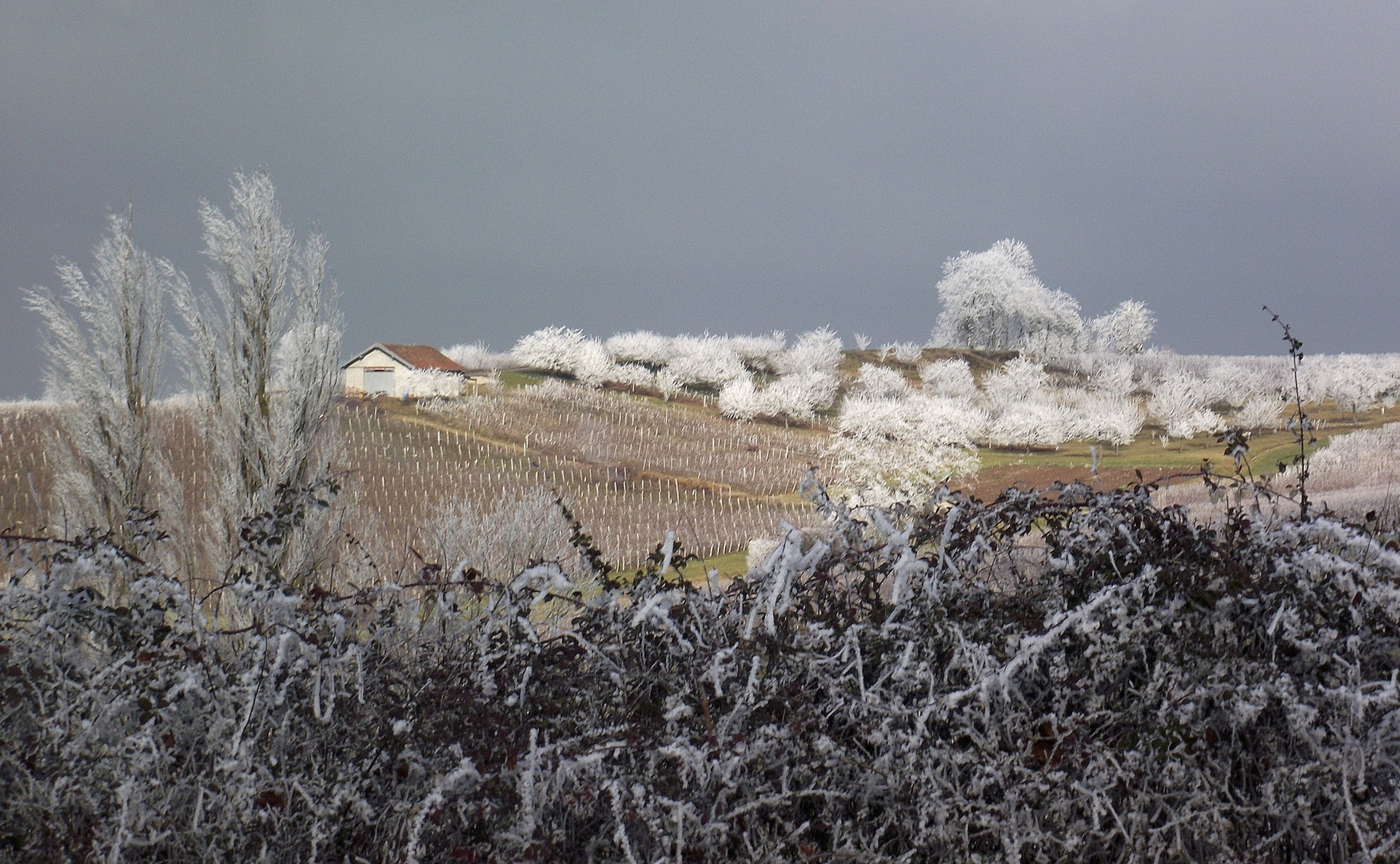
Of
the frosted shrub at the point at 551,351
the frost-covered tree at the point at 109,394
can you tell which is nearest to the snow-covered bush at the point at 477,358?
the frosted shrub at the point at 551,351

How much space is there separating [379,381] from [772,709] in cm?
1624

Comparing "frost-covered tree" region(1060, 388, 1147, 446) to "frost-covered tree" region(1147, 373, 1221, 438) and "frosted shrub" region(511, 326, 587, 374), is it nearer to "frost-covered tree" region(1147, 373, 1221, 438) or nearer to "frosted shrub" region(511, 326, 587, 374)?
"frost-covered tree" region(1147, 373, 1221, 438)

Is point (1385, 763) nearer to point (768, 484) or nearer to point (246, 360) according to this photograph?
point (246, 360)

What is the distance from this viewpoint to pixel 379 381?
17.0 metres

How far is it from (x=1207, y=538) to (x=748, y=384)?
677 inches

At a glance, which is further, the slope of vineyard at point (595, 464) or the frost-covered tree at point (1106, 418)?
the frost-covered tree at point (1106, 418)

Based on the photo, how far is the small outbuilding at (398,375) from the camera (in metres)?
16.6

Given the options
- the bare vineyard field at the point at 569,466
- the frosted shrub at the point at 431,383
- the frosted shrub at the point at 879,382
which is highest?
the frosted shrub at the point at 879,382

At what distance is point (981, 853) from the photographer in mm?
1813

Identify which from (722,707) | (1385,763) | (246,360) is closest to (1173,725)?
(1385,763)

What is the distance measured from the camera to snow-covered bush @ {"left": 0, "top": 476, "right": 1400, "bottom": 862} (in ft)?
5.96

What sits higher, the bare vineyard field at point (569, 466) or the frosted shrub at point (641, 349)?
the frosted shrub at point (641, 349)

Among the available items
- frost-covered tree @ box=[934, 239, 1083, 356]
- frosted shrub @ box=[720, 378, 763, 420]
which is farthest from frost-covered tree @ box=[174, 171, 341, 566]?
frost-covered tree @ box=[934, 239, 1083, 356]

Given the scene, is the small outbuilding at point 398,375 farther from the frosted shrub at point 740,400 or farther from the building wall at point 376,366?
the frosted shrub at point 740,400
